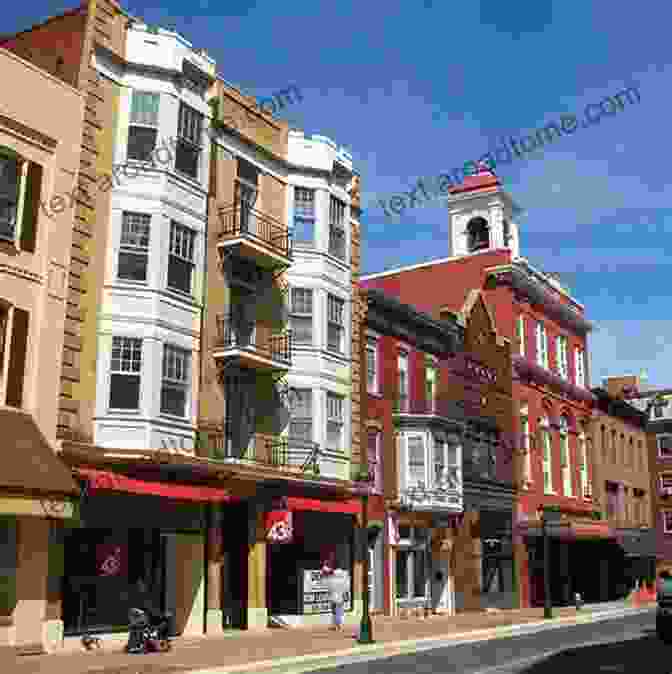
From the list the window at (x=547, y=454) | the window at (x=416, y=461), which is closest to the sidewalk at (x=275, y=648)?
the window at (x=416, y=461)

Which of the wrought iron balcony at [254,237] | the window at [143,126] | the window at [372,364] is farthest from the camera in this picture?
the window at [372,364]

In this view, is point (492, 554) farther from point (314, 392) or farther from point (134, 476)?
point (134, 476)

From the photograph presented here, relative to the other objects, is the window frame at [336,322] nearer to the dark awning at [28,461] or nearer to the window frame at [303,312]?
the window frame at [303,312]

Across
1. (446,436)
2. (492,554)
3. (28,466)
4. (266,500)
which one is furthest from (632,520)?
(28,466)

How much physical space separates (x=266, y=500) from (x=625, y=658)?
10.4 m

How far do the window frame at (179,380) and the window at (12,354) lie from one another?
3629 mm

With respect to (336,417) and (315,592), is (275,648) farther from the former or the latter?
(336,417)

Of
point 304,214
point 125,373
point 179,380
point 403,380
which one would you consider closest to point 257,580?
point 179,380

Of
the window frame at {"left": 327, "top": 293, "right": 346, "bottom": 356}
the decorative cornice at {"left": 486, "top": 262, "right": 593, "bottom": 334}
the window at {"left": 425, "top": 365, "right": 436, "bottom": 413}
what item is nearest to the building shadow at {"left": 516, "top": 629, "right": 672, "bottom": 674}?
the window frame at {"left": 327, "top": 293, "right": 346, "bottom": 356}

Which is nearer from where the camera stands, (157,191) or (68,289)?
(68,289)

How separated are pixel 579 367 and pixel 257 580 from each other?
2901cm

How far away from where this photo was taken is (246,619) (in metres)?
24.4

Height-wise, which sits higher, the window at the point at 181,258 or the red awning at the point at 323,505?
the window at the point at 181,258

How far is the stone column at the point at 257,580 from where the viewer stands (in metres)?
24.4
